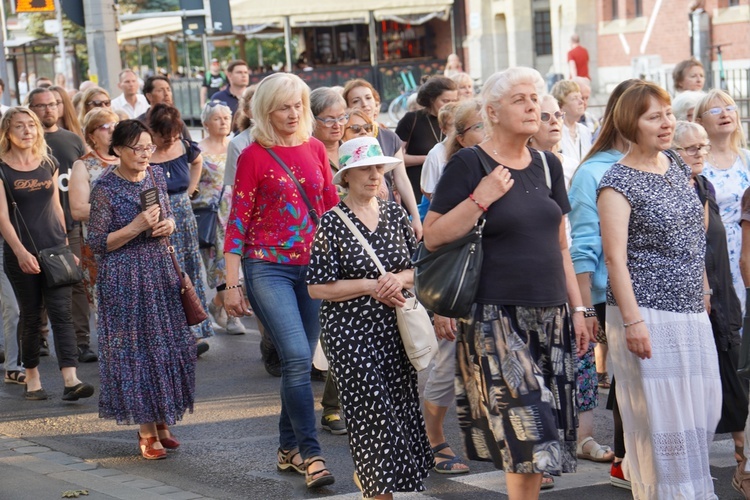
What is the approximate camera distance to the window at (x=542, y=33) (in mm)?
46656

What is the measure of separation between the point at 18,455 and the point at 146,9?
146 feet

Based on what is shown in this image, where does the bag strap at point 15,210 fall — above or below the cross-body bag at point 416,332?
above

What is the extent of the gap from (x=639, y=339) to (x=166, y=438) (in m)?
3.29

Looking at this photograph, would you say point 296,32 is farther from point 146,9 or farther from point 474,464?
point 474,464

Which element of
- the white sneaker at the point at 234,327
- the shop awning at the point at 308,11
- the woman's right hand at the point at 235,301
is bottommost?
the white sneaker at the point at 234,327

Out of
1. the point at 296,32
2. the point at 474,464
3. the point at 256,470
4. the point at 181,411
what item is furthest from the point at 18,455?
the point at 296,32

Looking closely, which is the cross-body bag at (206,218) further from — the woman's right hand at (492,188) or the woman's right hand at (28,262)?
the woman's right hand at (492,188)

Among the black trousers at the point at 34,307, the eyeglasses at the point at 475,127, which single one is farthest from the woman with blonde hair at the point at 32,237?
the eyeglasses at the point at 475,127

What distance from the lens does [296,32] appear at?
46.7 meters

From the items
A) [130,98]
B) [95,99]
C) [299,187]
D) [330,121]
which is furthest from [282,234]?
[130,98]

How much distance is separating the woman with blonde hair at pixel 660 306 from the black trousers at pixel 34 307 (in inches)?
184

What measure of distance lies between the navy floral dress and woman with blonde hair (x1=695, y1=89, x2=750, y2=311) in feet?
10.6

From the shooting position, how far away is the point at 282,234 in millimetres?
6418

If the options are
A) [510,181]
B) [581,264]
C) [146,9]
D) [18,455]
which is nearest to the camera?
[510,181]
